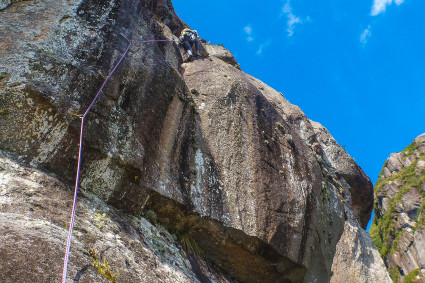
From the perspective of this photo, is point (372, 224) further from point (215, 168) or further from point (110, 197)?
point (110, 197)

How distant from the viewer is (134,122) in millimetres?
9594

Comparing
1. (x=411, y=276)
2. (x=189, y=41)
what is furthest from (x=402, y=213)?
(x=189, y=41)

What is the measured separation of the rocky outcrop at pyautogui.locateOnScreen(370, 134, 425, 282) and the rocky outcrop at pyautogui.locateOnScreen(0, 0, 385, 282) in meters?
33.8

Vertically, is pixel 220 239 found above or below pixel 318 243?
below

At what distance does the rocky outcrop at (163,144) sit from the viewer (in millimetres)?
7918

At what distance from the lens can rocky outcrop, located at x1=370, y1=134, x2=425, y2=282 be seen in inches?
1670

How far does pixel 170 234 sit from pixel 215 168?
2765 mm

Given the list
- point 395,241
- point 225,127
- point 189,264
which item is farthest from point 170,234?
point 395,241

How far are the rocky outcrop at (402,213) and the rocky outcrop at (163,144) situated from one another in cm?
3375

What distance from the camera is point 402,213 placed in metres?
48.5

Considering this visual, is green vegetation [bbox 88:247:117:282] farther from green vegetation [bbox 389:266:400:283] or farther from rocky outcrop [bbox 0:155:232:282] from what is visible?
green vegetation [bbox 389:266:400:283]

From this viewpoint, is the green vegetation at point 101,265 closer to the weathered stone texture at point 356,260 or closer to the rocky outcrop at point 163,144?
the rocky outcrop at point 163,144

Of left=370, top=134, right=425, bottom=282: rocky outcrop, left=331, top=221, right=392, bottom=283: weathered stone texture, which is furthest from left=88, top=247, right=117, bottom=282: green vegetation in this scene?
left=370, top=134, right=425, bottom=282: rocky outcrop

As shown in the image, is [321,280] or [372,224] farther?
[372,224]
